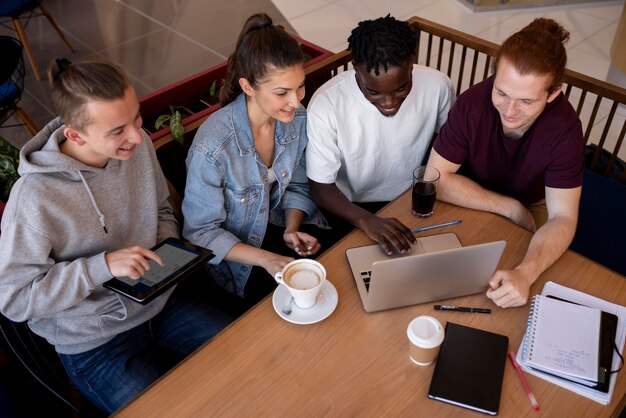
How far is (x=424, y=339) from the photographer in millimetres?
1170

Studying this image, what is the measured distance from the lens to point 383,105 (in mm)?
1777

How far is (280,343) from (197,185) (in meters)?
0.64

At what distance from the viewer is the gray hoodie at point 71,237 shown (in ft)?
4.45

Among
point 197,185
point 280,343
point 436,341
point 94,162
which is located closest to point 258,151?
point 197,185

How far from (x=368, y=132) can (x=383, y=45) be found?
33cm

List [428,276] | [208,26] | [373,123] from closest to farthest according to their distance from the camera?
[428,276] → [373,123] → [208,26]

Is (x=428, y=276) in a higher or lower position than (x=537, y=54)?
lower

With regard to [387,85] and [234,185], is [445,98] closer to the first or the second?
[387,85]

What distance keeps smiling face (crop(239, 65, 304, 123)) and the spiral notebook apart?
0.92 metres

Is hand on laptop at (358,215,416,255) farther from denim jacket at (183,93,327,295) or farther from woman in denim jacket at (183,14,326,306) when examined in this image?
denim jacket at (183,93,327,295)

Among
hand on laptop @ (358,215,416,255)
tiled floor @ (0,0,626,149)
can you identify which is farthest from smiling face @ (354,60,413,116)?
tiled floor @ (0,0,626,149)

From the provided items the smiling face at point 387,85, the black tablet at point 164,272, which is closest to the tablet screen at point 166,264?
the black tablet at point 164,272

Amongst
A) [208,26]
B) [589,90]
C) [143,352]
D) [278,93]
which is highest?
[278,93]

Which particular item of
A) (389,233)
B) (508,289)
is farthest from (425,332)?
(389,233)
